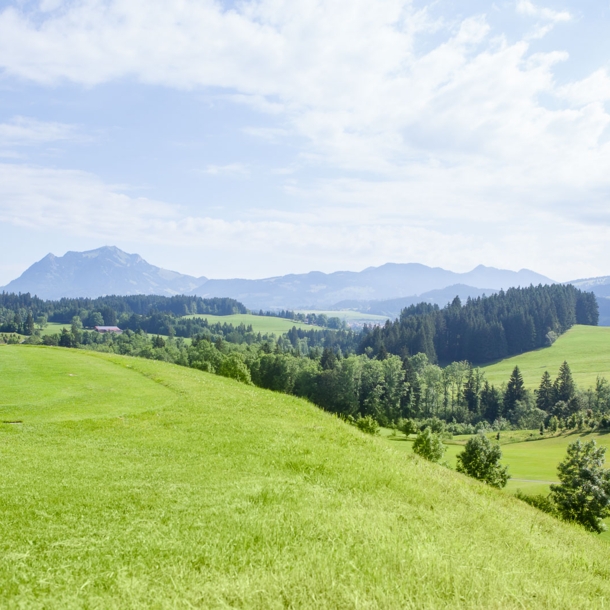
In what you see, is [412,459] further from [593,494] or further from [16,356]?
[593,494]

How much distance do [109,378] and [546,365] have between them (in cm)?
20008

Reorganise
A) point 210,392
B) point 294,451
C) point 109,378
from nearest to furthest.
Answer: point 294,451 → point 210,392 → point 109,378

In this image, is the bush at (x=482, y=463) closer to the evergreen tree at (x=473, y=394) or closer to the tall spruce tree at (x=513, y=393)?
the tall spruce tree at (x=513, y=393)

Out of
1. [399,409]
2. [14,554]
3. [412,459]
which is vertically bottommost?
[399,409]

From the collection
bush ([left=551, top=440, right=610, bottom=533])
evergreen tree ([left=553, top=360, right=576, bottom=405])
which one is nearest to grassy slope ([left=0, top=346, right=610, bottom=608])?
bush ([left=551, top=440, right=610, bottom=533])

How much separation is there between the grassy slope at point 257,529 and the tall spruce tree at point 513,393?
5804 inches

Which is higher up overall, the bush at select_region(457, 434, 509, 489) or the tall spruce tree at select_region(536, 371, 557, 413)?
the bush at select_region(457, 434, 509, 489)

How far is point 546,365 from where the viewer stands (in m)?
193

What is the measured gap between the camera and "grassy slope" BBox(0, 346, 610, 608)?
6.43m

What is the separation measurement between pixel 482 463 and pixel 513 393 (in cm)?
10142

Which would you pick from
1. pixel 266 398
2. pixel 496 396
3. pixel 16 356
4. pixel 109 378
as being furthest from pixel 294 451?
pixel 496 396

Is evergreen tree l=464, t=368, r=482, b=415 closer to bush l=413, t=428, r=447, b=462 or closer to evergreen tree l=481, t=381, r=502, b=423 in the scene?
evergreen tree l=481, t=381, r=502, b=423

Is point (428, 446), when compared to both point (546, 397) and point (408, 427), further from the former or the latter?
point (546, 397)

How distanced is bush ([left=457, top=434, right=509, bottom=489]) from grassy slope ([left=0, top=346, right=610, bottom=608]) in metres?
47.8
